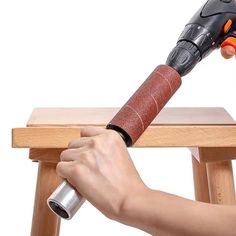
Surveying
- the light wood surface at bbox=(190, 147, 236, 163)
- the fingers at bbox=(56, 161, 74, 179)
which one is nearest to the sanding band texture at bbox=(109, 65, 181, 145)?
the fingers at bbox=(56, 161, 74, 179)

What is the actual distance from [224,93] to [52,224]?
920mm

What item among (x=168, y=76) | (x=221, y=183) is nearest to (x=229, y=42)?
(x=168, y=76)

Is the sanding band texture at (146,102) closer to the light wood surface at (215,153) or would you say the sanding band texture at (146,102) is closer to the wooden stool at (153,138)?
the wooden stool at (153,138)

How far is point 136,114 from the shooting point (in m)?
1.14

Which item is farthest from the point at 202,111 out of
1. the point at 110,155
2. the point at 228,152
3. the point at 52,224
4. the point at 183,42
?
the point at 110,155

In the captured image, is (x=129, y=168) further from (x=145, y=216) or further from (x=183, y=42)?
(x=183, y=42)

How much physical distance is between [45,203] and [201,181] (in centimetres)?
36

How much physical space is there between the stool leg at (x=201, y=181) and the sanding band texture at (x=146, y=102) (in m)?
0.44

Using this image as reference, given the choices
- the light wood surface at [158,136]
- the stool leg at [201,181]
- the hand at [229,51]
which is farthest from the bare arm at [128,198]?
the stool leg at [201,181]

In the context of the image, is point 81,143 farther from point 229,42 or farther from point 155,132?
point 229,42

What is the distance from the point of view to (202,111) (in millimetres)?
1447

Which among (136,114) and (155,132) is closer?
(136,114)

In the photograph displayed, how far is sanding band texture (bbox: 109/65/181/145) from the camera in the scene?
3.67 ft

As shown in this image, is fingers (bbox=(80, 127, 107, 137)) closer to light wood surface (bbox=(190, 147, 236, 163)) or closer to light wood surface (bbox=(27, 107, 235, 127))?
light wood surface (bbox=(27, 107, 235, 127))
